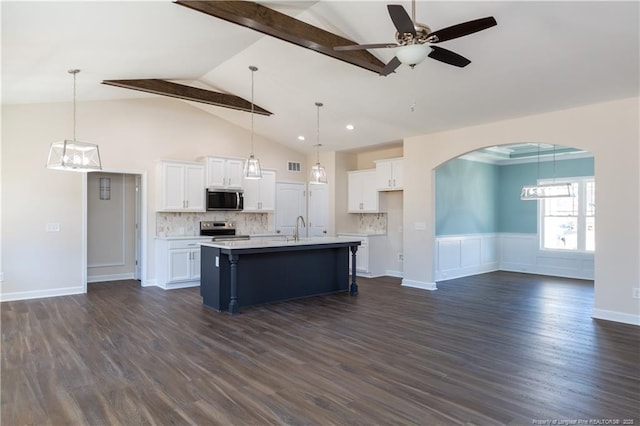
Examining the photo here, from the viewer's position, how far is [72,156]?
4.59 m

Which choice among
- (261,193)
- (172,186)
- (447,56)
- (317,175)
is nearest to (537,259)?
(317,175)

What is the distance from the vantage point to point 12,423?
96.8 inches

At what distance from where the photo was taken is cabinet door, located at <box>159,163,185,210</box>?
23.3 feet

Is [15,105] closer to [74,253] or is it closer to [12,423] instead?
[74,253]

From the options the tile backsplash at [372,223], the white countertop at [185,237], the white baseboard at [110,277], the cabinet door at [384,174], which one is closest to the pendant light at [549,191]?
the cabinet door at [384,174]

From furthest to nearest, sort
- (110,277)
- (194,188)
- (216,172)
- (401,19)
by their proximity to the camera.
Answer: (110,277)
(216,172)
(194,188)
(401,19)

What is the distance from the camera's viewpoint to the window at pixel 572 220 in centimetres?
836

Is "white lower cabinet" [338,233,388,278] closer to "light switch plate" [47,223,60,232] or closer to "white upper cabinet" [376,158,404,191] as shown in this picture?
"white upper cabinet" [376,158,404,191]

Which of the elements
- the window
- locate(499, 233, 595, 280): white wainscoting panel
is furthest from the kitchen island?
the window

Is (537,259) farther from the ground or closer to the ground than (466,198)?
→ closer to the ground

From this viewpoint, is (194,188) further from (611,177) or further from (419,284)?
(611,177)

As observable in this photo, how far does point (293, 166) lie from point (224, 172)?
80.1 inches

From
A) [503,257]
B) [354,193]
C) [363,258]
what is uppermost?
[354,193]

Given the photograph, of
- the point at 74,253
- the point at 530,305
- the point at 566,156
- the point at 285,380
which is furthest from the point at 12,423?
the point at 566,156
